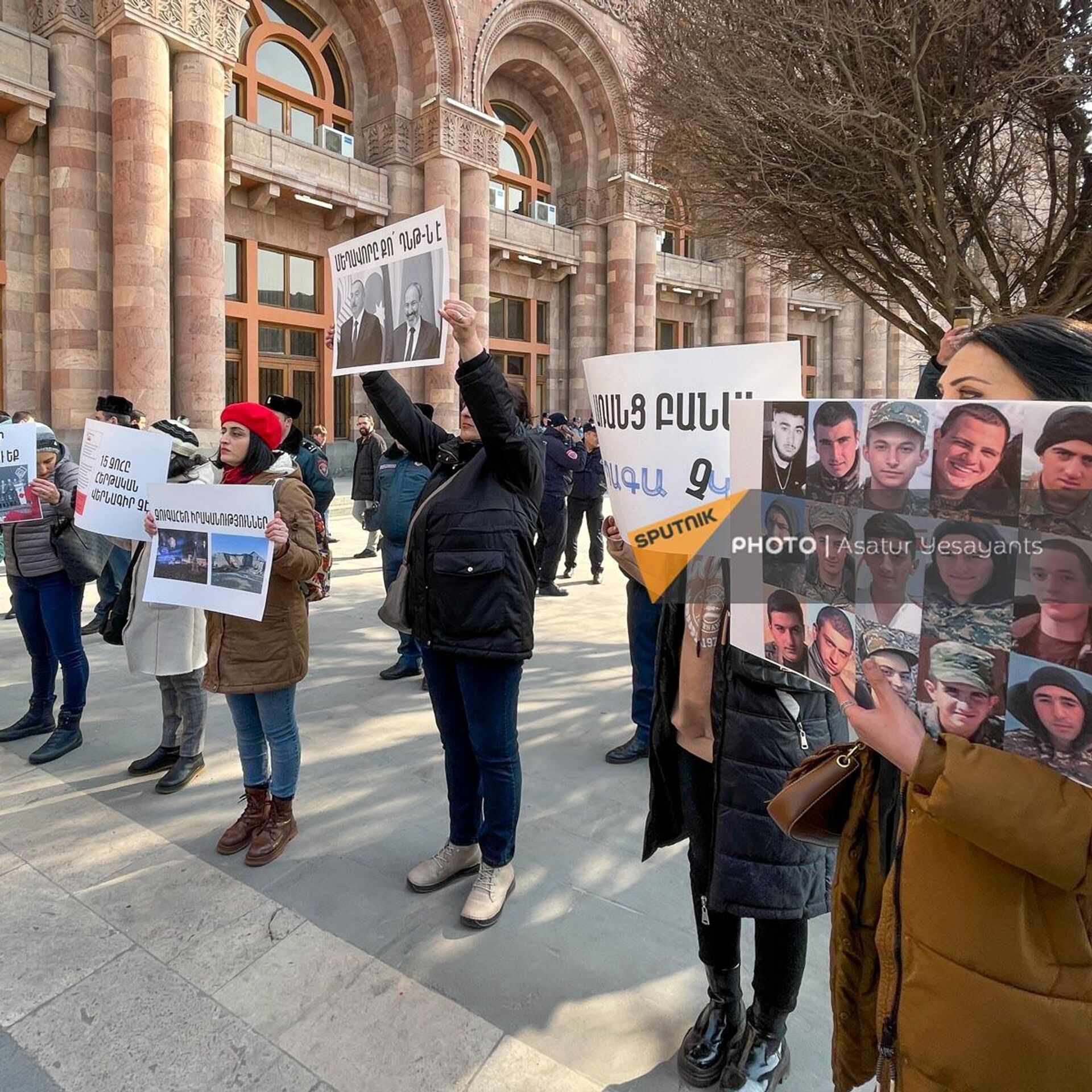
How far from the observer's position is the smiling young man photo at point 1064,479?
3.17ft

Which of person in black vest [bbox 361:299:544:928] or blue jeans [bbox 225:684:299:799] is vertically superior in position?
person in black vest [bbox 361:299:544:928]

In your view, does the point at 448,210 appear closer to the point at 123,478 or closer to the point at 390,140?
the point at 390,140

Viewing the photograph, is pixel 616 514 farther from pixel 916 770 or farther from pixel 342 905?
pixel 342 905

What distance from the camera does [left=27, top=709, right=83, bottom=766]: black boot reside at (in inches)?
161

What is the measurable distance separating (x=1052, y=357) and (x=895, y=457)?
298mm

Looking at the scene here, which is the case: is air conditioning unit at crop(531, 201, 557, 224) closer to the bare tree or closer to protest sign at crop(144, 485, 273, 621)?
the bare tree

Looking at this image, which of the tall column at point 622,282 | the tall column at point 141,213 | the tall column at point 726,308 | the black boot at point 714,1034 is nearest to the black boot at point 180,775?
the black boot at point 714,1034

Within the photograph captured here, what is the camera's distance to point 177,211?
13.6 m

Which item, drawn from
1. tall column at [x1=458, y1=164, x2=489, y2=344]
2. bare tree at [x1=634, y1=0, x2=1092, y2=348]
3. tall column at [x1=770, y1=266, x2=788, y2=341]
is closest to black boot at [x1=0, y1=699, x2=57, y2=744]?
bare tree at [x1=634, y1=0, x2=1092, y2=348]

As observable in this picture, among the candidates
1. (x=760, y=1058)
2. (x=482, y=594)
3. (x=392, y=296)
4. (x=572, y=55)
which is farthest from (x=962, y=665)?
(x=572, y=55)

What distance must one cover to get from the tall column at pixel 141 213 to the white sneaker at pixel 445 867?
12250mm

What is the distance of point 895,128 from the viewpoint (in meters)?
5.80

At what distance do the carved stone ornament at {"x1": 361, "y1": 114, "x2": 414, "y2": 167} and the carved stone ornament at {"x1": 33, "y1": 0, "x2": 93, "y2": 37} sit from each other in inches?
266

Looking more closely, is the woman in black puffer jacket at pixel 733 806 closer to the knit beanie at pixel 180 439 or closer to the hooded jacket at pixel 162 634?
the hooded jacket at pixel 162 634
